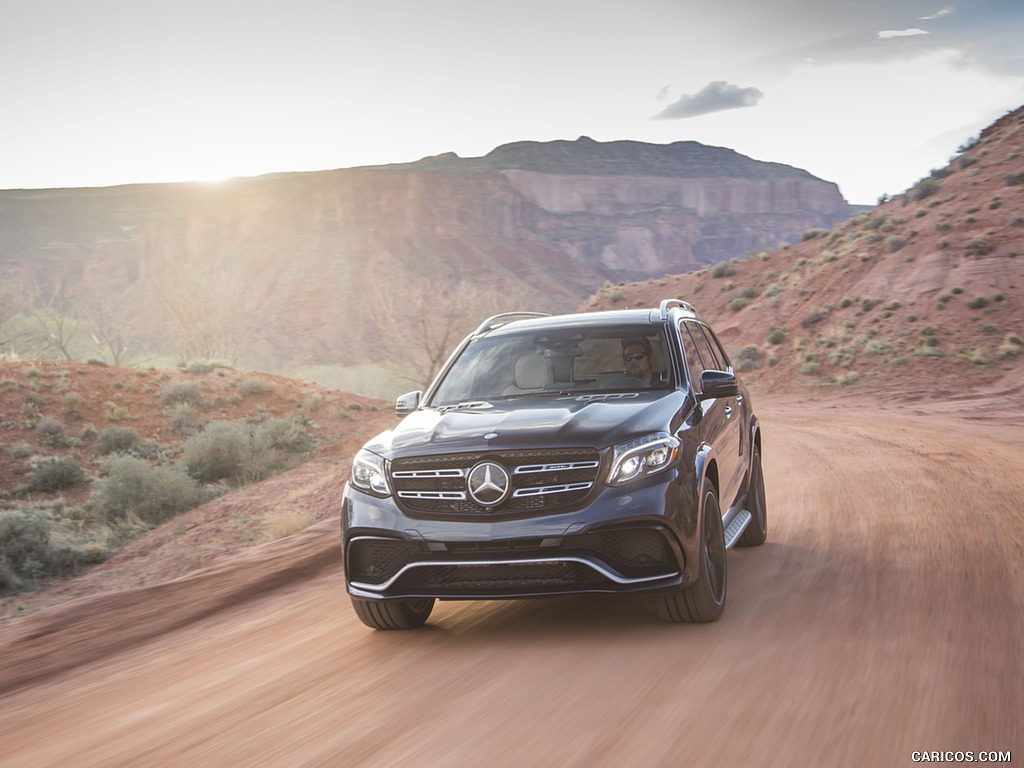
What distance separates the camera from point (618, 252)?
388ft

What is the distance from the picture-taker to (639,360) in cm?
612

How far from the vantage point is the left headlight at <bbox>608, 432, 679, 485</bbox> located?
185 inches

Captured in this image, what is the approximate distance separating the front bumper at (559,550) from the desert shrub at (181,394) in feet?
100

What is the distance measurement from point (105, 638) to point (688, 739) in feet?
14.2

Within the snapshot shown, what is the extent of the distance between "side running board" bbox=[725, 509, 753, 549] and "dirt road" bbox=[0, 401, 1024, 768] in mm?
305

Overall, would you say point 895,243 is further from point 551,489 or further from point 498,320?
point 551,489

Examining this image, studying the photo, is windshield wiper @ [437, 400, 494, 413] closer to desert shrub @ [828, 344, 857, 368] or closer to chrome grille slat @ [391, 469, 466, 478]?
chrome grille slat @ [391, 469, 466, 478]

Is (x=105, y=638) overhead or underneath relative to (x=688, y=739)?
underneath

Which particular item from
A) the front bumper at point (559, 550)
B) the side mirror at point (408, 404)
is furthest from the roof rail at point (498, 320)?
the front bumper at point (559, 550)

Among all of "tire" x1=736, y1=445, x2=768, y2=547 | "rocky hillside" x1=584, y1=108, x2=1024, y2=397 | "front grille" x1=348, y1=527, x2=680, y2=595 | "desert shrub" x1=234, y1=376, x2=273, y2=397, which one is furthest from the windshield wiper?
"desert shrub" x1=234, y1=376, x2=273, y2=397

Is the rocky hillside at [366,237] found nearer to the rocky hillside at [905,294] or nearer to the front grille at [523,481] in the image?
the rocky hillside at [905,294]

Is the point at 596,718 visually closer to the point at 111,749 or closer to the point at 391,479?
the point at 391,479

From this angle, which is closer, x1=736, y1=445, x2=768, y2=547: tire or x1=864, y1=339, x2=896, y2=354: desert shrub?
x1=736, y1=445, x2=768, y2=547: tire

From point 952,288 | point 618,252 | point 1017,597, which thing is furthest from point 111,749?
point 618,252
